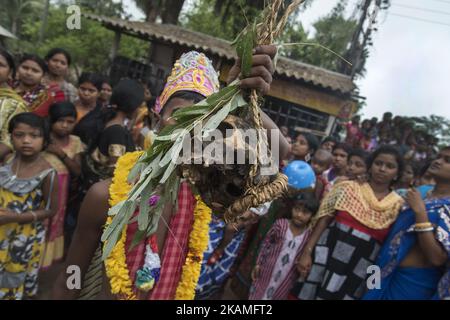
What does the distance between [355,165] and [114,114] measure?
2673mm

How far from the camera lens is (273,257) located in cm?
340

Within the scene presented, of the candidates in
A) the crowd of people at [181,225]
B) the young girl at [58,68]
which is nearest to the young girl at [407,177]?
the crowd of people at [181,225]

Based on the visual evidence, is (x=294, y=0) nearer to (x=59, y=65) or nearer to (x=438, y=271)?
(x=438, y=271)

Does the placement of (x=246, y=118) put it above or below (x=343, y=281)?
above

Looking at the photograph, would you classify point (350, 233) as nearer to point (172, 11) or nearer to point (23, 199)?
point (23, 199)

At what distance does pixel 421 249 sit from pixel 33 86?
4049mm

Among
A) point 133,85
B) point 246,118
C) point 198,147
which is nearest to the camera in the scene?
point 198,147

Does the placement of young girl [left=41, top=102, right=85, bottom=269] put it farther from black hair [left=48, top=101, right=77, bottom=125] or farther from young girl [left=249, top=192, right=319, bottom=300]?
young girl [left=249, top=192, right=319, bottom=300]

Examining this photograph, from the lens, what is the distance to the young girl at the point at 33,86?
11.9ft

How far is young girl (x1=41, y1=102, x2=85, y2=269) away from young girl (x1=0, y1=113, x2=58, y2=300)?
20cm

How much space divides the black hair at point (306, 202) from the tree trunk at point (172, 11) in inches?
456
